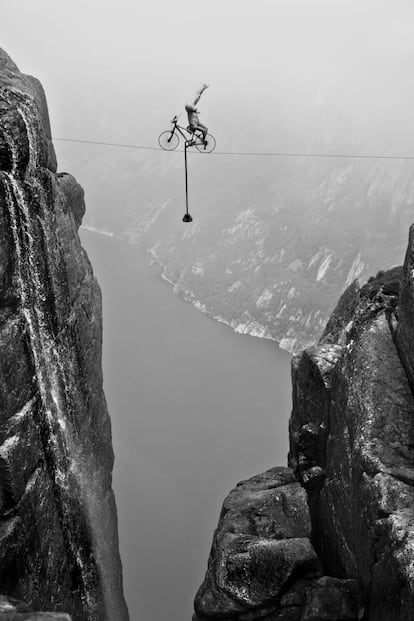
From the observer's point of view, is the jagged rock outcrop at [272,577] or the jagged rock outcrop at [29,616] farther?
the jagged rock outcrop at [272,577]

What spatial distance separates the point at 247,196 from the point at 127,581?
157826 mm

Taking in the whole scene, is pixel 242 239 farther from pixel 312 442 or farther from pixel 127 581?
pixel 312 442

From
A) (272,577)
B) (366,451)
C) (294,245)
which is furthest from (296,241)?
(366,451)

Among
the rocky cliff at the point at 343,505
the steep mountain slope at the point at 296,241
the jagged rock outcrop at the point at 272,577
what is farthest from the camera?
the steep mountain slope at the point at 296,241

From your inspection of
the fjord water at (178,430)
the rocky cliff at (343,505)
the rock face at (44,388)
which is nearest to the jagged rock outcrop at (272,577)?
the rocky cliff at (343,505)

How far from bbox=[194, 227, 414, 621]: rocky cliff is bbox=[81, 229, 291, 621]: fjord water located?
2217cm

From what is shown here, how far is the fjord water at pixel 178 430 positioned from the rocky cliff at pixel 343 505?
2217cm

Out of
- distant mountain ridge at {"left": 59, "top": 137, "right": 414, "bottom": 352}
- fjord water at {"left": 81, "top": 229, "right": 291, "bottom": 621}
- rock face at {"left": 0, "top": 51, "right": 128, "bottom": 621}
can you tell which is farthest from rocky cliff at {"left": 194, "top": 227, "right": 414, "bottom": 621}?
distant mountain ridge at {"left": 59, "top": 137, "right": 414, "bottom": 352}

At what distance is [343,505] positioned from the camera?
79.1ft

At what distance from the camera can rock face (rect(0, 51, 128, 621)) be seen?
2119 cm

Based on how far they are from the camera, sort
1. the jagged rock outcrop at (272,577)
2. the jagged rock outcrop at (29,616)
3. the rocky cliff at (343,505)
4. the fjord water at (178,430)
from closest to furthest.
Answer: the jagged rock outcrop at (29,616), the rocky cliff at (343,505), the jagged rock outcrop at (272,577), the fjord water at (178,430)

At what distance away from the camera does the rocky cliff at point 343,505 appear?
805 inches

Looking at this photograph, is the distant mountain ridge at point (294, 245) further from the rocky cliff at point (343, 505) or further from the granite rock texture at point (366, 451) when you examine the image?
the granite rock texture at point (366, 451)

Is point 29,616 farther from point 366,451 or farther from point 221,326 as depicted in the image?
point 221,326
